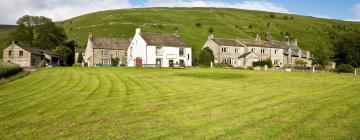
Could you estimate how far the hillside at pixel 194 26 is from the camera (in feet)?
471

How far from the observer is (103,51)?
104m

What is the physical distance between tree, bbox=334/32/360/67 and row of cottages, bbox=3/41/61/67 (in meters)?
71.4

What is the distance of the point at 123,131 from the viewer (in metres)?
14.7

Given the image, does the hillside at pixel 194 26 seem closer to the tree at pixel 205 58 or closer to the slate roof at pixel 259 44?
the slate roof at pixel 259 44

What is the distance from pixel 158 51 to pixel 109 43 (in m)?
22.5

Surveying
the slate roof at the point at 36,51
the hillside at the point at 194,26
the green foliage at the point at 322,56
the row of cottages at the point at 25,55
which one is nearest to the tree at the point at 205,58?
the green foliage at the point at 322,56

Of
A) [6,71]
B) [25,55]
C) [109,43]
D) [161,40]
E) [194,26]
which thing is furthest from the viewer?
[194,26]

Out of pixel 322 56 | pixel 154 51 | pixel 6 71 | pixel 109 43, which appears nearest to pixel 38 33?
pixel 109 43

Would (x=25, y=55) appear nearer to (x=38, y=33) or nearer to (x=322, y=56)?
(x=38, y=33)

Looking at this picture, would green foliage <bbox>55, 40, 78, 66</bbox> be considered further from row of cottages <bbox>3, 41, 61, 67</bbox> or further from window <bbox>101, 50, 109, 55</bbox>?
window <bbox>101, 50, 109, 55</bbox>

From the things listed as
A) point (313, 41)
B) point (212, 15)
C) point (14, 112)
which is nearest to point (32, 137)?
point (14, 112)

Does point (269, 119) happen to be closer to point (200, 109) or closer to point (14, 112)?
point (200, 109)

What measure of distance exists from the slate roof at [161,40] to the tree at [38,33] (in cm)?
3973

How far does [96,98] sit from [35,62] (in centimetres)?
8219
